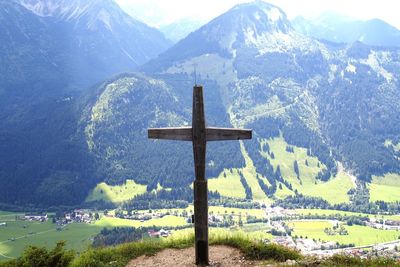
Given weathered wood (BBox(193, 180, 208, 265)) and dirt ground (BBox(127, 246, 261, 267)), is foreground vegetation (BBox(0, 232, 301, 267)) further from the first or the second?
weathered wood (BBox(193, 180, 208, 265))

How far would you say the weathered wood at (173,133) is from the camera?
787 inches

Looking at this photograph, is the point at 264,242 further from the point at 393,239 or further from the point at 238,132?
the point at 393,239

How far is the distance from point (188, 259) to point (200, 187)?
340 centimetres

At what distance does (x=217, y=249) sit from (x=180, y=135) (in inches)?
224

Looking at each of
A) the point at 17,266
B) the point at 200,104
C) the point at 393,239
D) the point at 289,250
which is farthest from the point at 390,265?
the point at 393,239

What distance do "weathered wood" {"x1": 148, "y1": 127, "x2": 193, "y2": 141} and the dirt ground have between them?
5288 mm

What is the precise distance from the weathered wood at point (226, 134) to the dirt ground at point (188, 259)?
5189 mm

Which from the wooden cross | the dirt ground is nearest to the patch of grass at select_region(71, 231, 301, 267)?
the dirt ground

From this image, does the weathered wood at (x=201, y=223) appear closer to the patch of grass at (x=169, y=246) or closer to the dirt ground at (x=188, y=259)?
the dirt ground at (x=188, y=259)

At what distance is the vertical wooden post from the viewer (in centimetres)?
1945

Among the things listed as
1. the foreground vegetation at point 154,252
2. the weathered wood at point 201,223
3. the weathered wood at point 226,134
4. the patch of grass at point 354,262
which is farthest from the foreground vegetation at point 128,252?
the weathered wood at point 226,134

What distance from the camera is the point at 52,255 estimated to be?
18.9 meters

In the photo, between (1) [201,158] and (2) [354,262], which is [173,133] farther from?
(2) [354,262]

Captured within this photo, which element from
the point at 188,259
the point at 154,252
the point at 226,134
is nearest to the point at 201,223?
the point at 188,259
